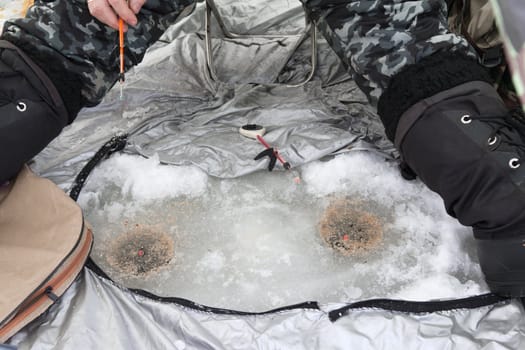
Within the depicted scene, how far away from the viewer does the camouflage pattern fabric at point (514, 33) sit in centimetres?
43

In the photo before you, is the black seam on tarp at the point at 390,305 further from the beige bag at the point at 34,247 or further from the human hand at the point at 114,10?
the human hand at the point at 114,10

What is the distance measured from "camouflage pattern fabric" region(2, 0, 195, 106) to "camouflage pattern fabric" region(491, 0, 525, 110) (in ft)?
2.89

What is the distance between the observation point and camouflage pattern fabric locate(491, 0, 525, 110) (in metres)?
0.43

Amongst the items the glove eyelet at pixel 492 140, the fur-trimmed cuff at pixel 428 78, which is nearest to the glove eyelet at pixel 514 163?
the glove eyelet at pixel 492 140

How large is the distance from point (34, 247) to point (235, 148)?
58 centimetres

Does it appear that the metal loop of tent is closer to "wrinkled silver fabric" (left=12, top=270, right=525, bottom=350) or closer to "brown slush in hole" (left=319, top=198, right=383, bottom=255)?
"brown slush in hole" (left=319, top=198, right=383, bottom=255)

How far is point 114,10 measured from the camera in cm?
106

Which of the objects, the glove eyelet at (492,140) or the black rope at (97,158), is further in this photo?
the black rope at (97,158)

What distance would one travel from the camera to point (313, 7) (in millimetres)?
1102

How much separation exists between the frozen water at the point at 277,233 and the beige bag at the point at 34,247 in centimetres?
13

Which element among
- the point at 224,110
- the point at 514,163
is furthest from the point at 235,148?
the point at 514,163

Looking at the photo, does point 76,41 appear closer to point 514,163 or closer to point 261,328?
point 261,328

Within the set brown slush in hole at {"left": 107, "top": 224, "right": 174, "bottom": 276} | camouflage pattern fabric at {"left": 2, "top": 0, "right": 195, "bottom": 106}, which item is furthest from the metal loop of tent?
brown slush in hole at {"left": 107, "top": 224, "right": 174, "bottom": 276}

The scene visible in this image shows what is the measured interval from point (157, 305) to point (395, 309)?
49cm
